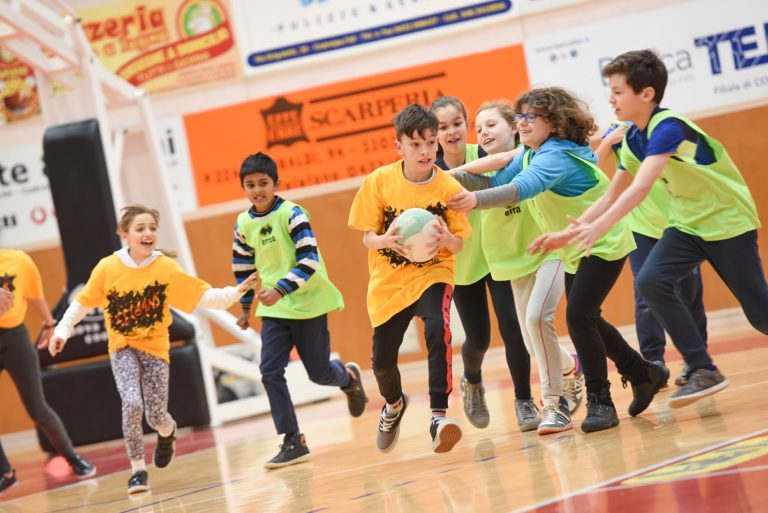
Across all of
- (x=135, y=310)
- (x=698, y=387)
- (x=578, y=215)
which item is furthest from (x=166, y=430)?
(x=698, y=387)

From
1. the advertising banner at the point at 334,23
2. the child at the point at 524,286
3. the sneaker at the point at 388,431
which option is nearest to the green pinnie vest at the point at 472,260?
the child at the point at 524,286

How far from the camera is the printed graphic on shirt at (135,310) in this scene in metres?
5.65

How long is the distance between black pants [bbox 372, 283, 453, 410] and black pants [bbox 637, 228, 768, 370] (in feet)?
2.89

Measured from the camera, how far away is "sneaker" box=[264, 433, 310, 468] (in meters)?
5.49

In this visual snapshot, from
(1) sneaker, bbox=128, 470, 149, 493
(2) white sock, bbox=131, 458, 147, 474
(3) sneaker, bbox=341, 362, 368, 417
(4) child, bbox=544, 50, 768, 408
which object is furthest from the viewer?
(3) sneaker, bbox=341, 362, 368, 417

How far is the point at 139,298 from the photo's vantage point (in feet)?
18.7

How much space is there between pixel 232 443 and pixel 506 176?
344 centimetres

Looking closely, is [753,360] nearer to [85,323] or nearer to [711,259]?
[711,259]

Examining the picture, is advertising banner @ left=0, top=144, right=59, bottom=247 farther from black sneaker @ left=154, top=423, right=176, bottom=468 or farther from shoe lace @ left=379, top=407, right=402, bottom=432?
shoe lace @ left=379, top=407, right=402, bottom=432

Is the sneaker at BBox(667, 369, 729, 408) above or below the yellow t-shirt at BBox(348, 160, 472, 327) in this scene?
below

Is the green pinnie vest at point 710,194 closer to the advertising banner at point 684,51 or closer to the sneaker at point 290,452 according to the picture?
the sneaker at point 290,452

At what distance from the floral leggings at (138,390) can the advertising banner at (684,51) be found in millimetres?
5418

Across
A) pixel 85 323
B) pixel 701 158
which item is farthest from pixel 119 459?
pixel 701 158

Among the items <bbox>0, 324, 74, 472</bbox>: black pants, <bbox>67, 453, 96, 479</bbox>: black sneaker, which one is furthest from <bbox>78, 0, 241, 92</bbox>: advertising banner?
<bbox>67, 453, 96, 479</bbox>: black sneaker
